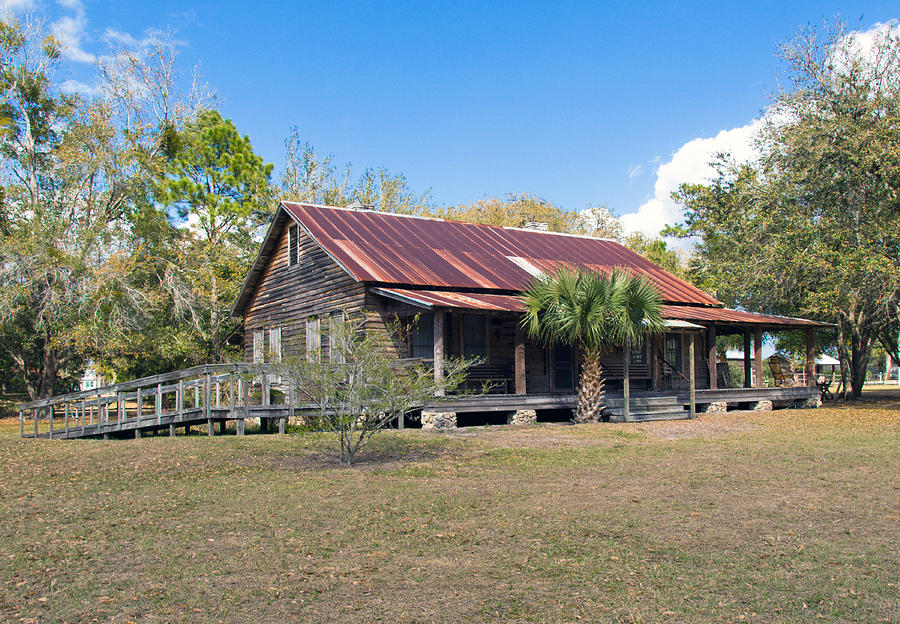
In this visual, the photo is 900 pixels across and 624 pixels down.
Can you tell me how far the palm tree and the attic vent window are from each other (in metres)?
8.30

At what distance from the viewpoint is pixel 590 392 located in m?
20.0

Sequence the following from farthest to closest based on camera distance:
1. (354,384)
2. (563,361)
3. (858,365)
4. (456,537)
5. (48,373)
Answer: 1. (858,365)
2. (48,373)
3. (563,361)
4. (354,384)
5. (456,537)

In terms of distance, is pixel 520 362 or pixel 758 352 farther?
pixel 758 352

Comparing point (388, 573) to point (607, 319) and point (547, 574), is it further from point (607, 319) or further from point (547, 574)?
point (607, 319)

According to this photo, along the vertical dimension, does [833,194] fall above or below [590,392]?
above

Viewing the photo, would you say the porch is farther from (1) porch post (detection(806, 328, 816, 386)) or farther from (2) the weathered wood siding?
(2) the weathered wood siding

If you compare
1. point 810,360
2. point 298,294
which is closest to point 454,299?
point 298,294

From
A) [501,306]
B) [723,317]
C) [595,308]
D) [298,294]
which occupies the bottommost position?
[723,317]

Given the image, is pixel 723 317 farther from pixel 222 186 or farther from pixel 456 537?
pixel 222 186

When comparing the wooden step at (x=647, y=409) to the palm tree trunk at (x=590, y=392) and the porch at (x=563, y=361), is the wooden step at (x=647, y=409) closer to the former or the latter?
the porch at (x=563, y=361)

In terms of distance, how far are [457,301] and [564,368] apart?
21.7 ft

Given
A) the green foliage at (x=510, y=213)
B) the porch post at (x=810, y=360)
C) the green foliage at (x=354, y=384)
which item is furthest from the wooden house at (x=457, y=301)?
the green foliage at (x=510, y=213)

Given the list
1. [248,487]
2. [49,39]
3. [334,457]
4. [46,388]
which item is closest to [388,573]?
[248,487]

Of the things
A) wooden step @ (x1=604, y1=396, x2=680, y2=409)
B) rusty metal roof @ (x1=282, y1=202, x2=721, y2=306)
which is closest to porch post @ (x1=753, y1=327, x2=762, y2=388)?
rusty metal roof @ (x1=282, y1=202, x2=721, y2=306)
